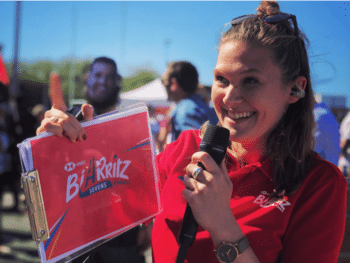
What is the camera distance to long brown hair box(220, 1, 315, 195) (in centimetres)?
114

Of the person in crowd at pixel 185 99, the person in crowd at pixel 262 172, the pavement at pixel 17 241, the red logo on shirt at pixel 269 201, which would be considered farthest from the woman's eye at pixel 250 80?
the pavement at pixel 17 241

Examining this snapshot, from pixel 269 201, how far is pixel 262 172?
0.42 ft

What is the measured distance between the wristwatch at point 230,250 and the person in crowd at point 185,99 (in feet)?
7.21

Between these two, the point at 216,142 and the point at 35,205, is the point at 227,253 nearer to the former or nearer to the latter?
the point at 216,142

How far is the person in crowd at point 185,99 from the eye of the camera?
330 cm

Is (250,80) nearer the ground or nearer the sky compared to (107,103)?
nearer the sky

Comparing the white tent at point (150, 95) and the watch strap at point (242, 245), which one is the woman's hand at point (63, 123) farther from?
the white tent at point (150, 95)

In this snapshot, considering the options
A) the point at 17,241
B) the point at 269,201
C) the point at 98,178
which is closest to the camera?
the point at 269,201

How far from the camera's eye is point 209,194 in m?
0.94

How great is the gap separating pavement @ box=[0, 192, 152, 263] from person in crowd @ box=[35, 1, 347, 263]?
381cm

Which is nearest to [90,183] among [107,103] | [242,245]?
[242,245]

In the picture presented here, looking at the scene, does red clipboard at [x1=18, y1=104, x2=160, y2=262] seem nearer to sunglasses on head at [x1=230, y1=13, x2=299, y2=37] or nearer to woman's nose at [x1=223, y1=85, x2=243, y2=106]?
woman's nose at [x1=223, y1=85, x2=243, y2=106]

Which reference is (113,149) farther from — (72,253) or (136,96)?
(136,96)

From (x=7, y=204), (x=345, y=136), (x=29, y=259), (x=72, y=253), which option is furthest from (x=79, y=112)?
(x=7, y=204)
